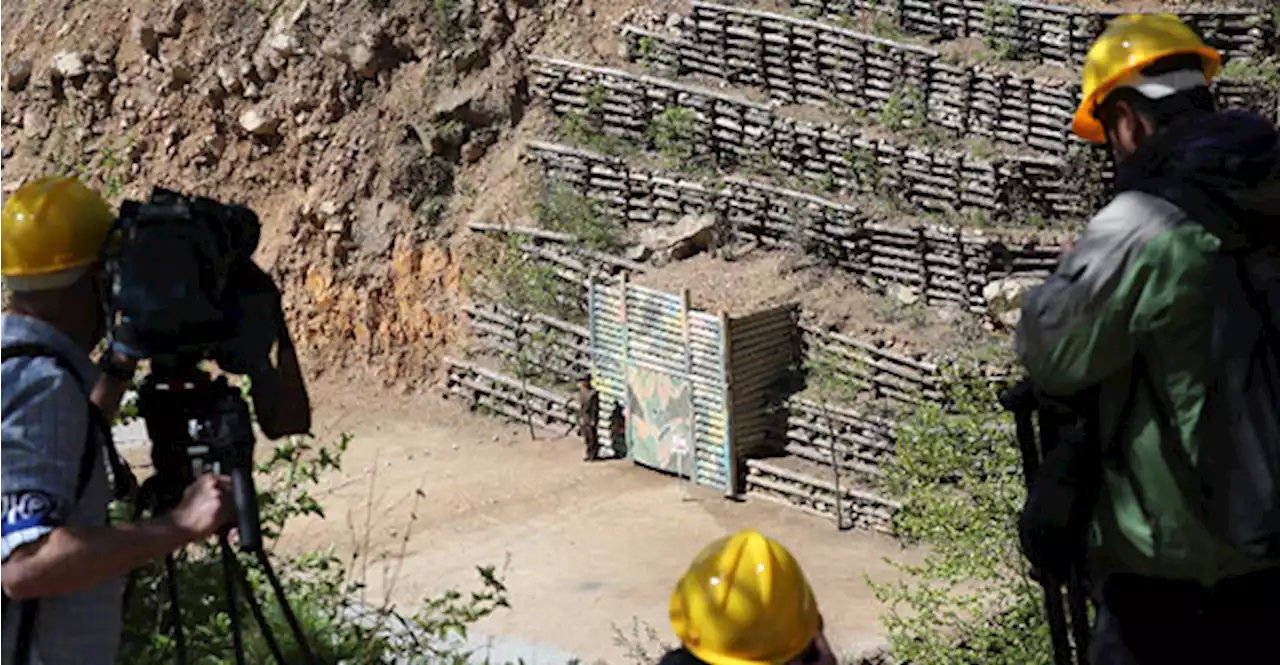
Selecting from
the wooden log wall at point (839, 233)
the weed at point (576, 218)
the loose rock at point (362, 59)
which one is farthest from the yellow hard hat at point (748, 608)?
the loose rock at point (362, 59)

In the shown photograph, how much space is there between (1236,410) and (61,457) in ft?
7.01

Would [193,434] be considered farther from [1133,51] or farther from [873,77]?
[873,77]

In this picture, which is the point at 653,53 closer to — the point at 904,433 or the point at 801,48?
the point at 801,48

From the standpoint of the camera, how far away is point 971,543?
12227 mm

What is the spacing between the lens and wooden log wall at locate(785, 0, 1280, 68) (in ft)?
64.2

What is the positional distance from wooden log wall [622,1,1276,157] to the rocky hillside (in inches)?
63.6

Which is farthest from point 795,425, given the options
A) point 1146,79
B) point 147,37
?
point 1146,79

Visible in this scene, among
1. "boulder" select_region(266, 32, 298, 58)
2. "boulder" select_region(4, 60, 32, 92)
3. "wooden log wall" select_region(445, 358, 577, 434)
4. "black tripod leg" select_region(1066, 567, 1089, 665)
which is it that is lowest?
"wooden log wall" select_region(445, 358, 577, 434)

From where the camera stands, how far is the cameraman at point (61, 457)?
11.1ft

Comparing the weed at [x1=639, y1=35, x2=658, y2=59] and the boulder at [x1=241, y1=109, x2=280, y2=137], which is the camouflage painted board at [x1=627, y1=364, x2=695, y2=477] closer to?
the weed at [x1=639, y1=35, x2=658, y2=59]

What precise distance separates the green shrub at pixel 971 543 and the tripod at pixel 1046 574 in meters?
7.36

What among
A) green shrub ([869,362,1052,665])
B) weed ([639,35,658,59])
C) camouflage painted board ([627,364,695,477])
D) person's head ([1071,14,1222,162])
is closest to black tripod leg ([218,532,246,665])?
person's head ([1071,14,1222,162])

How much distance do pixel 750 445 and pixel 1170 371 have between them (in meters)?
14.8

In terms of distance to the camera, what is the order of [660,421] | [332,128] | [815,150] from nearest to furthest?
[660,421], [815,150], [332,128]
